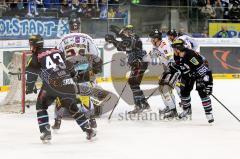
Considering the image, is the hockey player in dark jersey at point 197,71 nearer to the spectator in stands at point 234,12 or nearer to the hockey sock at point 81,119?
the hockey sock at point 81,119

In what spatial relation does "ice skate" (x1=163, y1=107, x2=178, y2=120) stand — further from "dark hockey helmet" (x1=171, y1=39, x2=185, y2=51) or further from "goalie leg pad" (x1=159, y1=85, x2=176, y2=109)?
"dark hockey helmet" (x1=171, y1=39, x2=185, y2=51)

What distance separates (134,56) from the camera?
9.59 m

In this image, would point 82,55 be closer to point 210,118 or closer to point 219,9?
point 210,118

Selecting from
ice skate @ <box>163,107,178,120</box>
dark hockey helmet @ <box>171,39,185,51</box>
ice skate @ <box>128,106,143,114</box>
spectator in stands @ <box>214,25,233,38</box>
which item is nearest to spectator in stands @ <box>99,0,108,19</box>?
spectator in stands @ <box>214,25,233,38</box>

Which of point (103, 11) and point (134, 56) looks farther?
point (103, 11)

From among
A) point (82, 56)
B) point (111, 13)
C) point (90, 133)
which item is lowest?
point (90, 133)

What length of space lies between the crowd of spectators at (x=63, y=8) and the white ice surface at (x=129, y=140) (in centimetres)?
469

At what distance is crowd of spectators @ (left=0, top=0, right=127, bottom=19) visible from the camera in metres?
13.7

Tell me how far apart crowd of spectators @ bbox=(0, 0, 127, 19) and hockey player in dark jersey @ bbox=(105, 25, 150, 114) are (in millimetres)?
4695

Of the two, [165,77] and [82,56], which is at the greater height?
[82,56]

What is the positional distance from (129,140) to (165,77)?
206cm

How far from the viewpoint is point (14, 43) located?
42.5 feet

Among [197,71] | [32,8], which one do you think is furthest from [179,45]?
[32,8]

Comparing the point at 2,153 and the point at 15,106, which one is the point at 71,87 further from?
the point at 15,106
